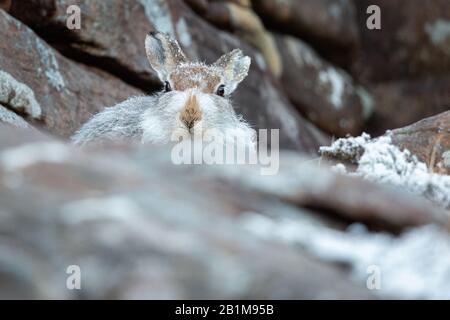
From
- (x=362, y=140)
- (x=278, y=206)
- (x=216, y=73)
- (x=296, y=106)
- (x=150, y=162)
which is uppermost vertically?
(x=296, y=106)

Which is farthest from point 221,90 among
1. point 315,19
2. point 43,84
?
point 315,19

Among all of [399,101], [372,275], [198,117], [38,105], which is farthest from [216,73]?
[399,101]

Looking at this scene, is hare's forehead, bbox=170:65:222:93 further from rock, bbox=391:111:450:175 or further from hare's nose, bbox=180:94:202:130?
rock, bbox=391:111:450:175

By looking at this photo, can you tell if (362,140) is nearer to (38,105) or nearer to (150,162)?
(150,162)

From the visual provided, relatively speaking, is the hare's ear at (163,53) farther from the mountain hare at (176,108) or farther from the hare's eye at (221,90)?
the hare's eye at (221,90)

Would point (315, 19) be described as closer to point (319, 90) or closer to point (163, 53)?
point (319, 90)

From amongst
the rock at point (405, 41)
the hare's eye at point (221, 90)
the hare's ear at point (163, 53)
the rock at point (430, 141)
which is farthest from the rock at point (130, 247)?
the rock at point (405, 41)

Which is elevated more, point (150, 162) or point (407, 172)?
point (407, 172)
